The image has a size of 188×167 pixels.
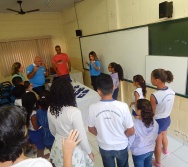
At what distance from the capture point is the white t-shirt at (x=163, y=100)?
177 centimetres

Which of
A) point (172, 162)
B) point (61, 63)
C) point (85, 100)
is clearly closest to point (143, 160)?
point (172, 162)

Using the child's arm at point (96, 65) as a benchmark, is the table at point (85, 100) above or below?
below

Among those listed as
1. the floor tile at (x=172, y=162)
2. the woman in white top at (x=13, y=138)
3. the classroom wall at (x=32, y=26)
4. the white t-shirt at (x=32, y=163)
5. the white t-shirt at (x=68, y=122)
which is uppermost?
the classroom wall at (x=32, y=26)

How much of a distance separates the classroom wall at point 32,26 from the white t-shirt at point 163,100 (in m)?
4.95

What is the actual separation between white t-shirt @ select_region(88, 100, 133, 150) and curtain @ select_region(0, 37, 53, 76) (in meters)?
4.84

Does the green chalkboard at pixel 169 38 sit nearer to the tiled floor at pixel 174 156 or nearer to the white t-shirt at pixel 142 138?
the white t-shirt at pixel 142 138

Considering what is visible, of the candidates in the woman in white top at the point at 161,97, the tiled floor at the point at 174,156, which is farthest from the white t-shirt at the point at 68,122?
the tiled floor at the point at 174,156

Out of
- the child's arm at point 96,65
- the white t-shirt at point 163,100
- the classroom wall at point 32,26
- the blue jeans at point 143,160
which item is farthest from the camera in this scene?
the classroom wall at point 32,26

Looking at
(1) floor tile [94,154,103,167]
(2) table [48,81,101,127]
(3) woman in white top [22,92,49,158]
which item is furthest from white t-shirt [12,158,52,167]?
(2) table [48,81,101,127]

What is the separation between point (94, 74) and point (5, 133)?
3480 millimetres

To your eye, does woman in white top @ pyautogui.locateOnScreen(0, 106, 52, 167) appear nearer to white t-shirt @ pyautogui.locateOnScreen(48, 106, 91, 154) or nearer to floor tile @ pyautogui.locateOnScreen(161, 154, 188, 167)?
white t-shirt @ pyautogui.locateOnScreen(48, 106, 91, 154)

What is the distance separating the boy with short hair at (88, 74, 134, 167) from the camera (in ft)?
4.30

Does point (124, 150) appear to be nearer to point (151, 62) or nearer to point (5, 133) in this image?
point (5, 133)

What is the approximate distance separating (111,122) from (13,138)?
86 centimetres
